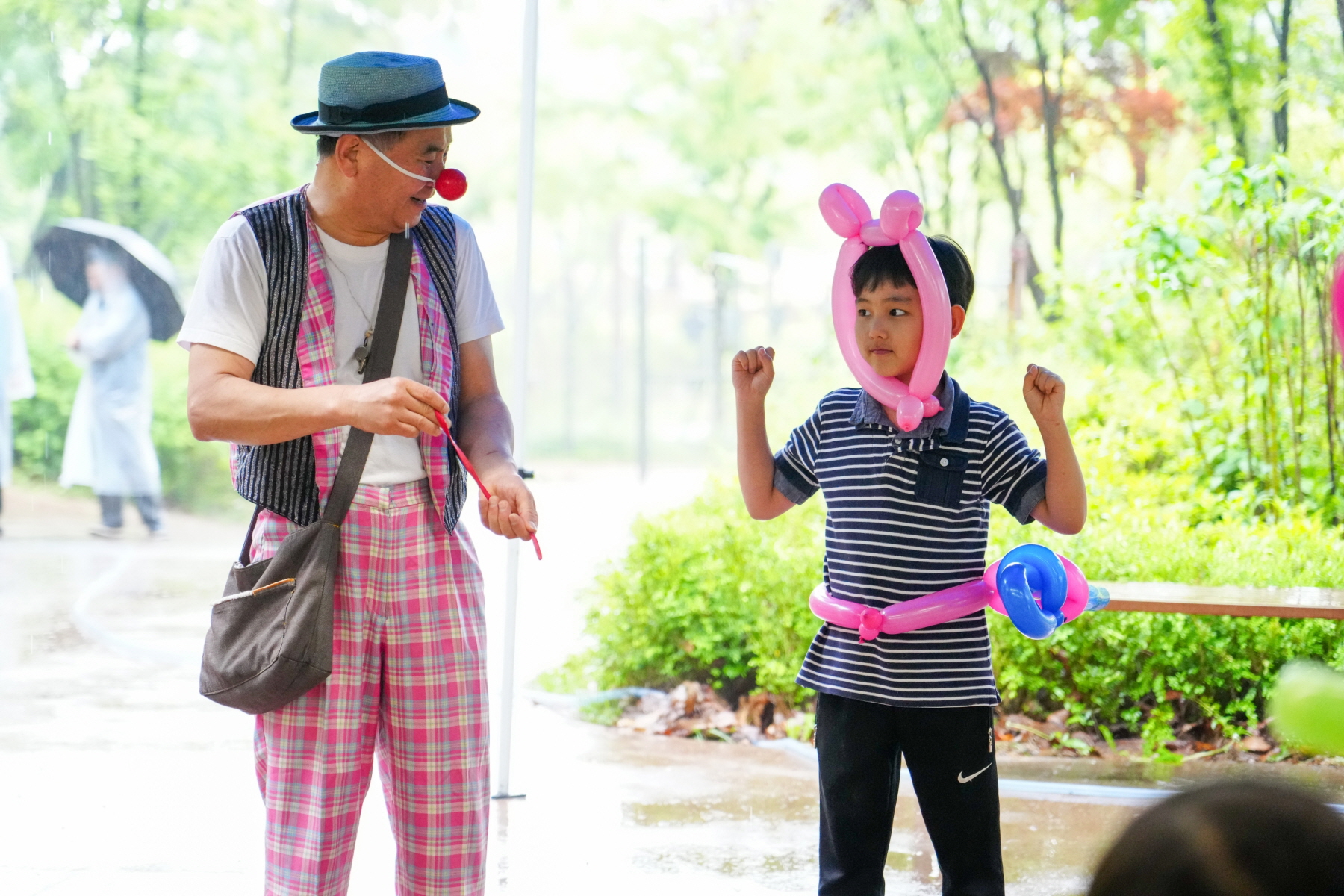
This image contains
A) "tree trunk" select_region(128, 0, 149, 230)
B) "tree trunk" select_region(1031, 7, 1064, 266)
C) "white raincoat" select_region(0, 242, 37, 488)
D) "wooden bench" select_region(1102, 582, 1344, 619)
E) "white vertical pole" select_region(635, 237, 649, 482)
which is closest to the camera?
"wooden bench" select_region(1102, 582, 1344, 619)

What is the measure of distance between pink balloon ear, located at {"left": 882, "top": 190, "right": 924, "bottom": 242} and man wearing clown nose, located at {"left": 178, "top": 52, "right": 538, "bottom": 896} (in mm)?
660

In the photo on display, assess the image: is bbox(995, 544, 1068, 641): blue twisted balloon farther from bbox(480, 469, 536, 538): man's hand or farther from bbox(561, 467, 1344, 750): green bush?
bbox(561, 467, 1344, 750): green bush

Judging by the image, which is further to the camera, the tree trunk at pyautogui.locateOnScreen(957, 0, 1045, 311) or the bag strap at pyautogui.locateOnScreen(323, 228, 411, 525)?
the tree trunk at pyautogui.locateOnScreen(957, 0, 1045, 311)

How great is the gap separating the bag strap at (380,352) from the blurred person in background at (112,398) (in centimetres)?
654

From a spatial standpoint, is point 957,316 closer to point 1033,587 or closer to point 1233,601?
point 1033,587

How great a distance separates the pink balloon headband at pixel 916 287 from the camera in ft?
6.74

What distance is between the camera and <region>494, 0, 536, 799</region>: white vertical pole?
338 cm

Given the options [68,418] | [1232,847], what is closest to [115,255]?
[68,418]

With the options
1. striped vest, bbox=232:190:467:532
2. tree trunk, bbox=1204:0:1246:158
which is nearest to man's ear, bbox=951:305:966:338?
striped vest, bbox=232:190:467:532

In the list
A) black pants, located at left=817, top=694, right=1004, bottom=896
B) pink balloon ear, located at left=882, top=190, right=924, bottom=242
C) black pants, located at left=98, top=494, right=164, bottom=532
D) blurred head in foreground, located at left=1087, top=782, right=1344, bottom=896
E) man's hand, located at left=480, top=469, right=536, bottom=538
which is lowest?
black pants, located at left=817, top=694, right=1004, bottom=896

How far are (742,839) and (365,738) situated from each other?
170cm

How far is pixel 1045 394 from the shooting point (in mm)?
1996

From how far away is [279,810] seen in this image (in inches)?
72.5

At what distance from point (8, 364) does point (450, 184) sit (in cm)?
694
